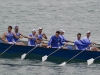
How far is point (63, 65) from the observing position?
2969 cm

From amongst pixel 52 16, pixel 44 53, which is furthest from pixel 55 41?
pixel 52 16

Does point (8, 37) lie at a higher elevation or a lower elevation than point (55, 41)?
higher

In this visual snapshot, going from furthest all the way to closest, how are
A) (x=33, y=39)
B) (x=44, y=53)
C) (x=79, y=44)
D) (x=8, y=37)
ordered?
(x=33, y=39) → (x=8, y=37) → (x=44, y=53) → (x=79, y=44)

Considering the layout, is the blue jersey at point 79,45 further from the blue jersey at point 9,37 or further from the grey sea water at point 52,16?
the blue jersey at point 9,37

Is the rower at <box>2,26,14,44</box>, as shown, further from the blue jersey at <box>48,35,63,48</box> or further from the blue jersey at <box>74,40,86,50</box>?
the blue jersey at <box>74,40,86,50</box>

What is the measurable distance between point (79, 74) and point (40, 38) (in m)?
4.52

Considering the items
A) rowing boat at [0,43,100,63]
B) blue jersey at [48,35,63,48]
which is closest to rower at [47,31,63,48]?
blue jersey at [48,35,63,48]

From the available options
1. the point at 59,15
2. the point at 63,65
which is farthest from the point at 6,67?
the point at 59,15

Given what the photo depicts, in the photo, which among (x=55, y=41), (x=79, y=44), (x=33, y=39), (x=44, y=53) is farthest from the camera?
(x=33, y=39)

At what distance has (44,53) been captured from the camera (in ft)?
101

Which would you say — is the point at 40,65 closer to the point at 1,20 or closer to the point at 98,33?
the point at 98,33

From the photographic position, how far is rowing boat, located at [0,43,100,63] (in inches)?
1184

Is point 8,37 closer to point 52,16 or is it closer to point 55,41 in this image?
point 55,41

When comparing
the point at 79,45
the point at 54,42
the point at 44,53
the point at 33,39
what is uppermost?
the point at 33,39
